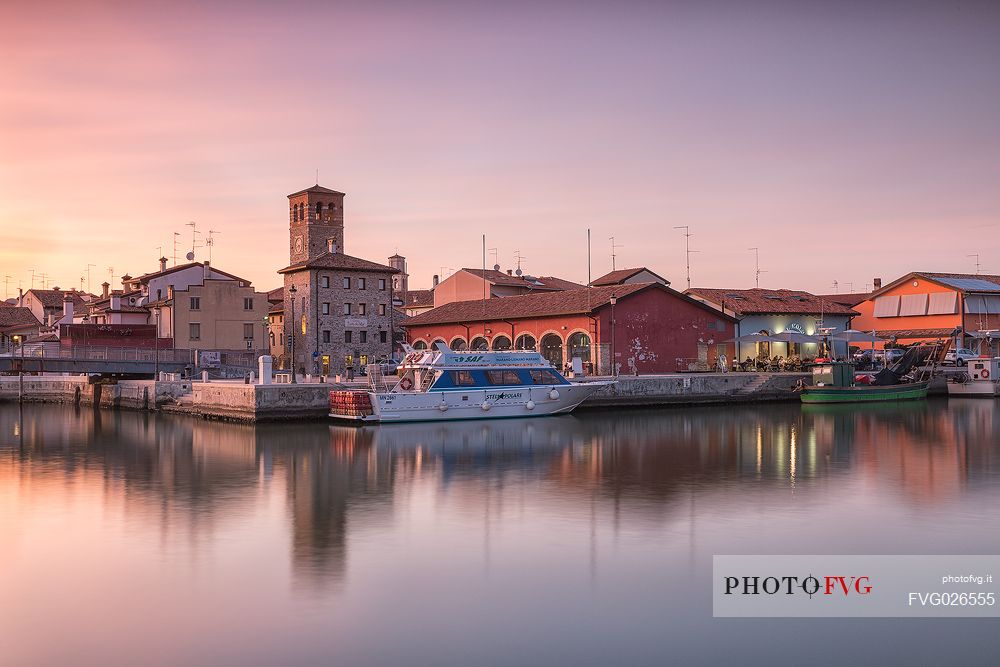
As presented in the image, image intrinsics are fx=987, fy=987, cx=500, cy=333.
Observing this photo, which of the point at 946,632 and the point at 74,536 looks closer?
the point at 946,632

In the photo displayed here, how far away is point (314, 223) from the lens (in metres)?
63.4

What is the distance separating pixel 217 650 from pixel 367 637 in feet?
5.55

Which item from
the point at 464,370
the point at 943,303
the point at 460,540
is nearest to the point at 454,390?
the point at 464,370

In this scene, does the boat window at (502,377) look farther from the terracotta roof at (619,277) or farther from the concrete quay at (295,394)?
the terracotta roof at (619,277)

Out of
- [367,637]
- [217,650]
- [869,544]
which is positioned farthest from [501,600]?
[869,544]

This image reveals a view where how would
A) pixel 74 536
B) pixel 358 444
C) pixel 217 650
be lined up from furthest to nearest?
1. pixel 358 444
2. pixel 74 536
3. pixel 217 650

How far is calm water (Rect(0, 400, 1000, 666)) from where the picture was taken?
37.1ft

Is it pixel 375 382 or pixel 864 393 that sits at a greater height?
pixel 375 382

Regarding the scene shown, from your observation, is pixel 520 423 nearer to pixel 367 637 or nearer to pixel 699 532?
pixel 699 532

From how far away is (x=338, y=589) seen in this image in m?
13.5

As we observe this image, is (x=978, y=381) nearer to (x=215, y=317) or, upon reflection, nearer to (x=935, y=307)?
(x=935, y=307)

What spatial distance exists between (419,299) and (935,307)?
42.9 meters

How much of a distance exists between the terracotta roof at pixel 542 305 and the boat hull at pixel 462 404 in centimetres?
986

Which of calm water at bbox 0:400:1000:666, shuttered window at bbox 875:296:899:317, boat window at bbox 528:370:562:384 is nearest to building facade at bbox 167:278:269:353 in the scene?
boat window at bbox 528:370:562:384
